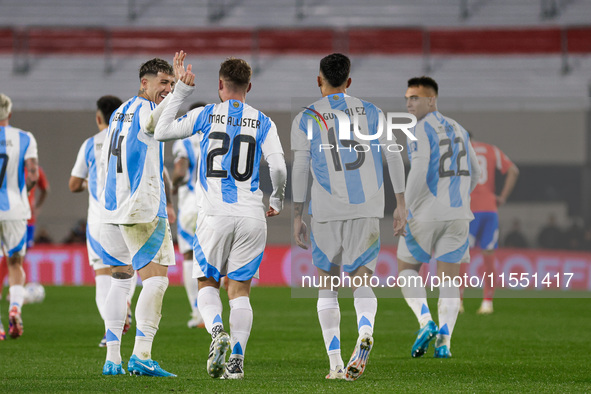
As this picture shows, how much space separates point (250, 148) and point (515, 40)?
1968cm

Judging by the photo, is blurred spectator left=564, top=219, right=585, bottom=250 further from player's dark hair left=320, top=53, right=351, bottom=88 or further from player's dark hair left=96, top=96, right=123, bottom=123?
player's dark hair left=320, top=53, right=351, bottom=88

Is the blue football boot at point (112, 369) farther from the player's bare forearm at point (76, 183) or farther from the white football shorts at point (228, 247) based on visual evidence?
the player's bare forearm at point (76, 183)

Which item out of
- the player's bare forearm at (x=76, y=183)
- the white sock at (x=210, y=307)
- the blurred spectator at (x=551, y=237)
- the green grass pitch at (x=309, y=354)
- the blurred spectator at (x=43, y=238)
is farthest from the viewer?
the blurred spectator at (x=43, y=238)

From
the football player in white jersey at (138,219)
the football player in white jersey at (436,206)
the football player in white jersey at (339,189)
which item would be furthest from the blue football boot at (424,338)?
the football player in white jersey at (138,219)

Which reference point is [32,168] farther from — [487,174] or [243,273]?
[487,174]

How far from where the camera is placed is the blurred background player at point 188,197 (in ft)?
33.0

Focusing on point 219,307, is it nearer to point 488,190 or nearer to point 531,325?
point 531,325

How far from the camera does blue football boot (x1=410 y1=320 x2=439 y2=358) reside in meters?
7.34

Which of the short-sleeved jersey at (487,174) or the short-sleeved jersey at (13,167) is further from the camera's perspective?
the short-sleeved jersey at (487,174)

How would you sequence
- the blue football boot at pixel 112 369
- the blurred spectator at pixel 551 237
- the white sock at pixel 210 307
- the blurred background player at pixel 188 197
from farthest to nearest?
the blurred spectator at pixel 551 237 → the blurred background player at pixel 188 197 → the blue football boot at pixel 112 369 → the white sock at pixel 210 307

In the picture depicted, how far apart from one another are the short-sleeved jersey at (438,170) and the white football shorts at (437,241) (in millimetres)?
66

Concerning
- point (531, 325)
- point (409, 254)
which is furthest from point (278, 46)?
point (409, 254)

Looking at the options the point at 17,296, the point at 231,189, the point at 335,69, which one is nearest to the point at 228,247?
the point at 231,189

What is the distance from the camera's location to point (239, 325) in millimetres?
5871
